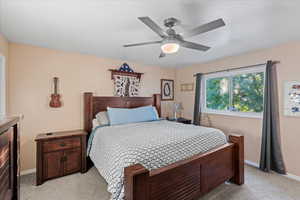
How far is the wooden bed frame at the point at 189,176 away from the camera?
1.28m

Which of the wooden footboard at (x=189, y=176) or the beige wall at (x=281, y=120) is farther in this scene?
the beige wall at (x=281, y=120)

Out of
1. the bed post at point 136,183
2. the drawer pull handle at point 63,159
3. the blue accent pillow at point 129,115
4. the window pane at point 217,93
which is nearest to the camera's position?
the bed post at point 136,183

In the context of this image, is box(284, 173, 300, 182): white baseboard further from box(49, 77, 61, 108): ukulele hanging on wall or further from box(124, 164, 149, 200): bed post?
box(49, 77, 61, 108): ukulele hanging on wall

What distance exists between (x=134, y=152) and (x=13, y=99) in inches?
95.7

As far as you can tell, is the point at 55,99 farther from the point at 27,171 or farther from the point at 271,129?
the point at 271,129

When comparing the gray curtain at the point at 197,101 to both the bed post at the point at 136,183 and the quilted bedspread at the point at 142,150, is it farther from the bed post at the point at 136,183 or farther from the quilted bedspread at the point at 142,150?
the bed post at the point at 136,183

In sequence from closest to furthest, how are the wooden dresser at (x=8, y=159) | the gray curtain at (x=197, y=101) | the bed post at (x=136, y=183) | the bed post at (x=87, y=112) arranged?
the wooden dresser at (x=8, y=159)
the bed post at (x=136, y=183)
the bed post at (x=87, y=112)
the gray curtain at (x=197, y=101)

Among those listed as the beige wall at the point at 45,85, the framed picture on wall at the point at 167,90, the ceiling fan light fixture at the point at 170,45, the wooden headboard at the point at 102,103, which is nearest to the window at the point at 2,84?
the beige wall at the point at 45,85

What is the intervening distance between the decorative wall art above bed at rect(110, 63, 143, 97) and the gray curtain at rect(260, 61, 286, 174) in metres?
2.75

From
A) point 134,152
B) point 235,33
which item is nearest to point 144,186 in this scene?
point 134,152

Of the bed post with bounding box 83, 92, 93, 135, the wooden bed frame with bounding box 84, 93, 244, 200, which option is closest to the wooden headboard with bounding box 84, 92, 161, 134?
the bed post with bounding box 83, 92, 93, 135

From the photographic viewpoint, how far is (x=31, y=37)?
7.63 feet

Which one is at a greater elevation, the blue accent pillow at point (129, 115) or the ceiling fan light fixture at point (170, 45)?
the ceiling fan light fixture at point (170, 45)

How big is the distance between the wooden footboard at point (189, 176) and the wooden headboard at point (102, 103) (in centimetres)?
215
